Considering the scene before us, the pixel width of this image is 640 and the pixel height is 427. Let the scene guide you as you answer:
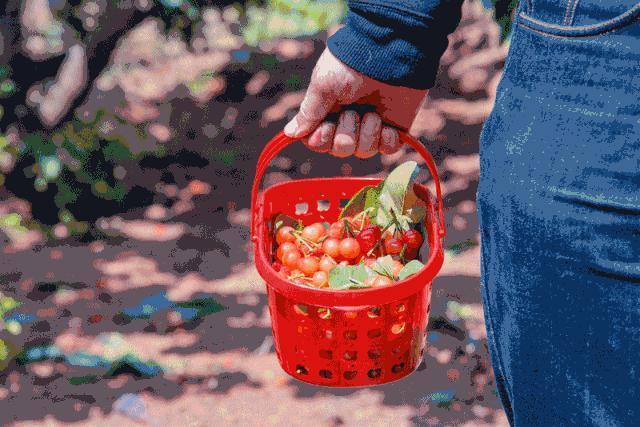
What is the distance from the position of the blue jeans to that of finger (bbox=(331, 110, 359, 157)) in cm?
39

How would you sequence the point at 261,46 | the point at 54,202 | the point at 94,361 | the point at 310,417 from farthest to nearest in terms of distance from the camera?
the point at 261,46, the point at 54,202, the point at 94,361, the point at 310,417

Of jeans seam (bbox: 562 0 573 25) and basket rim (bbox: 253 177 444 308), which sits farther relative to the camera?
basket rim (bbox: 253 177 444 308)

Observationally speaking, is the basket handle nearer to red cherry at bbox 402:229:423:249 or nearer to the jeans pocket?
red cherry at bbox 402:229:423:249

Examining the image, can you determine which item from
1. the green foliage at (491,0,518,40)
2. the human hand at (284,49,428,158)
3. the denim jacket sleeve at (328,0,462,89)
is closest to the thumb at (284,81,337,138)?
the human hand at (284,49,428,158)

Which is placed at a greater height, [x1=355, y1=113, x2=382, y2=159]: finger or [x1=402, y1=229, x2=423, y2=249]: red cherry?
[x1=355, y1=113, x2=382, y2=159]: finger

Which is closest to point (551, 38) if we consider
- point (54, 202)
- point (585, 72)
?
point (585, 72)

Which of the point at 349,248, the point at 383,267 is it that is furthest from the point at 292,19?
the point at 383,267

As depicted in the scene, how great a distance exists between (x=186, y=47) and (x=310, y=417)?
2657 millimetres

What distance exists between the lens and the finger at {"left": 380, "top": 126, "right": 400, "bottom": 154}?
1323 millimetres

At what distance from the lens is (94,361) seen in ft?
7.98

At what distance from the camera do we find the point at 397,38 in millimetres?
1028

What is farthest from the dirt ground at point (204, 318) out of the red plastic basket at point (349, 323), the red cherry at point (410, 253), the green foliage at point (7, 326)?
the red cherry at point (410, 253)

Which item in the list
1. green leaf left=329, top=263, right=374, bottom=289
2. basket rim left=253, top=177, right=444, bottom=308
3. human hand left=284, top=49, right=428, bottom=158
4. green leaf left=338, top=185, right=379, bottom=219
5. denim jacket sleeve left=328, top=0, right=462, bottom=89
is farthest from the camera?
green leaf left=338, top=185, right=379, bottom=219

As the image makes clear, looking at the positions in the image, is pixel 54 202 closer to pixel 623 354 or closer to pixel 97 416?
pixel 97 416
